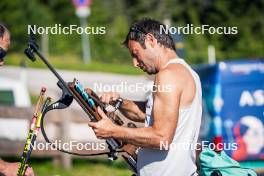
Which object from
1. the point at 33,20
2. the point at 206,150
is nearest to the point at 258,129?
the point at 206,150

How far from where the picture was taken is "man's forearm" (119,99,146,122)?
555 centimetres

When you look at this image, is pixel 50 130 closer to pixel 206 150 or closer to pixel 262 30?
pixel 206 150

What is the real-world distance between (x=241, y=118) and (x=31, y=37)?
5.54m

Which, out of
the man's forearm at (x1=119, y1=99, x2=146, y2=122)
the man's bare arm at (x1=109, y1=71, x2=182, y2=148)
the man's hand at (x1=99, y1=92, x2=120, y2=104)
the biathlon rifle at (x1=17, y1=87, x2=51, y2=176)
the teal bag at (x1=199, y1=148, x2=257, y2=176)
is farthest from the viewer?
the man's forearm at (x1=119, y1=99, x2=146, y2=122)

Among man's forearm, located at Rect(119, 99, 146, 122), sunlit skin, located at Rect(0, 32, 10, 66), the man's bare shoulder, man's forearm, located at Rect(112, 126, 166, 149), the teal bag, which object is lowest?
the teal bag

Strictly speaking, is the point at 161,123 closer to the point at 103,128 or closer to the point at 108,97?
the point at 103,128

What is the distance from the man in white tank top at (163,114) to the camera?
4.64 metres

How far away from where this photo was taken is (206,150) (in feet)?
17.0

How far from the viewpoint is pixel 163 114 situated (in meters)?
4.62

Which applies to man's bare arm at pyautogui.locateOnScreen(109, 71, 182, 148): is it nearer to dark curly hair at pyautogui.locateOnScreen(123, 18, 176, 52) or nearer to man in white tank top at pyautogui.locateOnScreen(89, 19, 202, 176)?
man in white tank top at pyautogui.locateOnScreen(89, 19, 202, 176)

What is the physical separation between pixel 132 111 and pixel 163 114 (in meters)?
0.95

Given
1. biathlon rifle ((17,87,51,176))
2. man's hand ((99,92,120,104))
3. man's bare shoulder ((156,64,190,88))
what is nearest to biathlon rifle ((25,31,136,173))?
biathlon rifle ((17,87,51,176))

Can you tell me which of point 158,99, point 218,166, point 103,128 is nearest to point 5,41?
point 103,128

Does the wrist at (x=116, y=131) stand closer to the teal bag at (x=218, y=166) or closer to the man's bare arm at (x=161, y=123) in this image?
the man's bare arm at (x=161, y=123)
